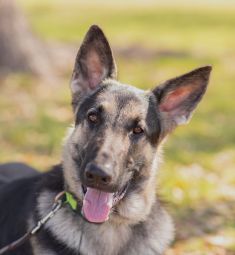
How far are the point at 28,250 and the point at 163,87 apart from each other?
1825 mm

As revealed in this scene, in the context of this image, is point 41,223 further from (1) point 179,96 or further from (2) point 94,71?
(1) point 179,96

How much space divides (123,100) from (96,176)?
945mm

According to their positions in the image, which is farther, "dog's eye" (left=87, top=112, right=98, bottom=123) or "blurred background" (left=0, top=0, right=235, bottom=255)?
"blurred background" (left=0, top=0, right=235, bottom=255)

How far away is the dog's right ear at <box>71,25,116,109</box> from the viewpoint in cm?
514

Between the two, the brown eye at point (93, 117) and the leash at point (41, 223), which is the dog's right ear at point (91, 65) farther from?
the leash at point (41, 223)

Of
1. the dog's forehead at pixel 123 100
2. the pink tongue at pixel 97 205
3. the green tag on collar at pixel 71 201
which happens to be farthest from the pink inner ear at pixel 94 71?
the pink tongue at pixel 97 205

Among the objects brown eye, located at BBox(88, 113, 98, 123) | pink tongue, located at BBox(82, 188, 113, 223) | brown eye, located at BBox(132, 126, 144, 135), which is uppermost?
brown eye, located at BBox(88, 113, 98, 123)

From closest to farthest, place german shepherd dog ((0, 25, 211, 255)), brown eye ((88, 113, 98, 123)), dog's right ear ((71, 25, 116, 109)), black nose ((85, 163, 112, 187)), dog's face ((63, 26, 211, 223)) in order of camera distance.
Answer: black nose ((85, 163, 112, 187)) < dog's face ((63, 26, 211, 223)) < german shepherd dog ((0, 25, 211, 255)) < brown eye ((88, 113, 98, 123)) < dog's right ear ((71, 25, 116, 109))

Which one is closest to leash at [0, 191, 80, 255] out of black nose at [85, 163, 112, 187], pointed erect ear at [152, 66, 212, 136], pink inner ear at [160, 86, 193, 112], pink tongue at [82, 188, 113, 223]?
pink tongue at [82, 188, 113, 223]

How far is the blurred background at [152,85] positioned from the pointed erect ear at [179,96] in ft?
2.79

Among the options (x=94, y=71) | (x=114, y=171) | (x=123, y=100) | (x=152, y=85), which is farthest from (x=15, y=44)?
(x=114, y=171)

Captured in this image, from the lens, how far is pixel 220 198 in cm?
739

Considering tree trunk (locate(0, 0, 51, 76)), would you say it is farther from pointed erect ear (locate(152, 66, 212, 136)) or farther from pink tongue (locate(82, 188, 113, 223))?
pink tongue (locate(82, 188, 113, 223))

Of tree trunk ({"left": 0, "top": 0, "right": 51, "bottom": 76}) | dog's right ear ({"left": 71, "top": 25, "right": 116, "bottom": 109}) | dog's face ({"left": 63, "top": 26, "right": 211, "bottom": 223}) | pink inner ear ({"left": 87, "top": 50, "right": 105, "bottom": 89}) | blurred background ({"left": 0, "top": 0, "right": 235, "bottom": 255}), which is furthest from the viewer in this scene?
tree trunk ({"left": 0, "top": 0, "right": 51, "bottom": 76})
